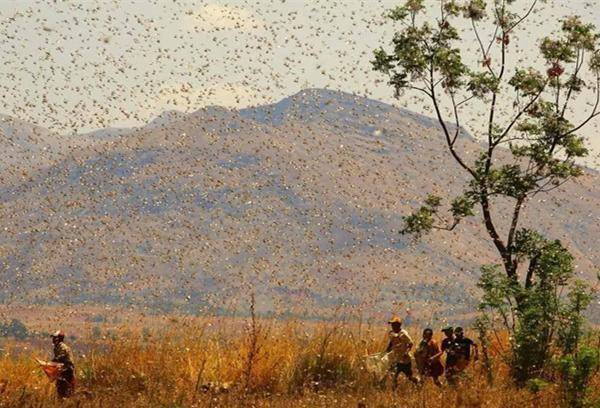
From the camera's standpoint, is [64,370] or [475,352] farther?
[475,352]

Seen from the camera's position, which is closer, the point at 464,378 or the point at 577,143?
the point at 464,378

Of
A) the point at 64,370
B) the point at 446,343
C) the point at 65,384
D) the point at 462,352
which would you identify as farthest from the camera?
the point at 446,343

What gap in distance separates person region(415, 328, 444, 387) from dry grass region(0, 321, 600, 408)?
0.46 meters

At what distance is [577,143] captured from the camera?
22.9m

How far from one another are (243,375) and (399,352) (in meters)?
2.84

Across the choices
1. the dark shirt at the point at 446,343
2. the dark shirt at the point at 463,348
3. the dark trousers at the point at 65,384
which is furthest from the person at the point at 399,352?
the dark trousers at the point at 65,384

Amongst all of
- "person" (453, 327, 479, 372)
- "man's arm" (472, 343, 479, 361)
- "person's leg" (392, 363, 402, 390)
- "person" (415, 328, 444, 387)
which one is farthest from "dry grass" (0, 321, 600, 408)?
"person" (415, 328, 444, 387)

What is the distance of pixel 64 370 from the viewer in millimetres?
12906

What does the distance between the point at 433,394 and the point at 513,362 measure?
2309 mm

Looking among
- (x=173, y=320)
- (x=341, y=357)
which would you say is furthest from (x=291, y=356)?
(x=173, y=320)

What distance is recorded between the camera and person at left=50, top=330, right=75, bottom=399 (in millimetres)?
12641

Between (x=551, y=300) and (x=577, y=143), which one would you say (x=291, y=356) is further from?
(x=577, y=143)

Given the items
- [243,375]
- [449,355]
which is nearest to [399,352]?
[449,355]

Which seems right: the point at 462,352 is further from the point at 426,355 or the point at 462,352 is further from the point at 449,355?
the point at 426,355
